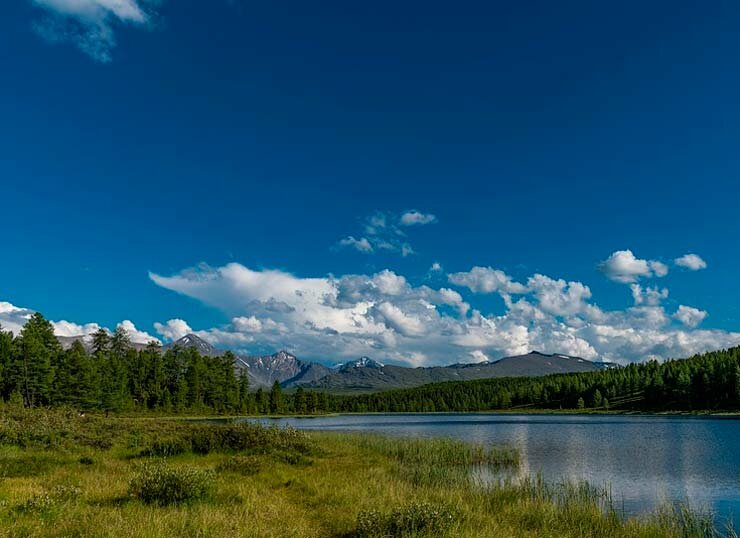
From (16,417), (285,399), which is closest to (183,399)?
(285,399)

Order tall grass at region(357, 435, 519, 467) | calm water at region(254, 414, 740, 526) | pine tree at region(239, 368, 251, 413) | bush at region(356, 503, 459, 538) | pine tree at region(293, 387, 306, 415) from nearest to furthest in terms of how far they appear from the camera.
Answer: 1. bush at region(356, 503, 459, 538)
2. calm water at region(254, 414, 740, 526)
3. tall grass at region(357, 435, 519, 467)
4. pine tree at region(239, 368, 251, 413)
5. pine tree at region(293, 387, 306, 415)

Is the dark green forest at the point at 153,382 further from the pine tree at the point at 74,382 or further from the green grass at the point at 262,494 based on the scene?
the green grass at the point at 262,494

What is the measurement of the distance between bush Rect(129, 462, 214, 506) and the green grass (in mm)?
45

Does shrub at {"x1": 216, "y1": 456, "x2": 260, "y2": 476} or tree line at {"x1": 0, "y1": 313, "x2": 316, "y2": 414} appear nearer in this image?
shrub at {"x1": 216, "y1": 456, "x2": 260, "y2": 476}

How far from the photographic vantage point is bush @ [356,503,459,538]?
15070 millimetres

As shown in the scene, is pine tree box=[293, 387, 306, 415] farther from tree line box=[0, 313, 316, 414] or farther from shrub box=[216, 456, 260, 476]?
shrub box=[216, 456, 260, 476]

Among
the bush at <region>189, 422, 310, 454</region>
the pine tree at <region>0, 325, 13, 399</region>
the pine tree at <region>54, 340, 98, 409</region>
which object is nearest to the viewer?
the bush at <region>189, 422, 310, 454</region>

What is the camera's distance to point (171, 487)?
62.5 feet

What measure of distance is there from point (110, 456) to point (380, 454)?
20.6 m

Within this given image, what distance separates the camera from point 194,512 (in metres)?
16.9

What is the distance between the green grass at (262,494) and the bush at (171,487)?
0.05 metres

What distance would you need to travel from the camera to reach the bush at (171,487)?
18.9 m

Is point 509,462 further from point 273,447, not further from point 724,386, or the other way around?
point 724,386

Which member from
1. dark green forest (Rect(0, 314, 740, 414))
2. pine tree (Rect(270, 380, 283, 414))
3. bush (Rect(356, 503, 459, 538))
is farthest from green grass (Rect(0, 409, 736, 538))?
pine tree (Rect(270, 380, 283, 414))
